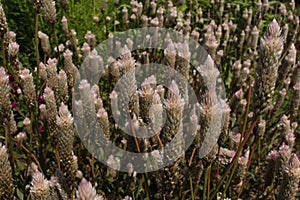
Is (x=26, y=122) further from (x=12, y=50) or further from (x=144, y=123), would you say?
(x=144, y=123)

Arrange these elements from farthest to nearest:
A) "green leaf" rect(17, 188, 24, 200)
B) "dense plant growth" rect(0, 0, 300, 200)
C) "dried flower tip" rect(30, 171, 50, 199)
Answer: "green leaf" rect(17, 188, 24, 200), "dense plant growth" rect(0, 0, 300, 200), "dried flower tip" rect(30, 171, 50, 199)

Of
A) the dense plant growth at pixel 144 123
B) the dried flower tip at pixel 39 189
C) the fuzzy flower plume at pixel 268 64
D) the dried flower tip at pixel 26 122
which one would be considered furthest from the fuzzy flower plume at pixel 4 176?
the fuzzy flower plume at pixel 268 64

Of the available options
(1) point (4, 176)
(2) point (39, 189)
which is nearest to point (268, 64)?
(2) point (39, 189)

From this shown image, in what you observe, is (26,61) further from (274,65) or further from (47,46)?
(274,65)

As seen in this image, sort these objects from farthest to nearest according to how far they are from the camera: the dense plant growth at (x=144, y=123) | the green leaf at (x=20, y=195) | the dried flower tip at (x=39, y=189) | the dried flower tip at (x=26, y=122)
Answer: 1. the dried flower tip at (x=26, y=122)
2. the green leaf at (x=20, y=195)
3. the dense plant growth at (x=144, y=123)
4. the dried flower tip at (x=39, y=189)

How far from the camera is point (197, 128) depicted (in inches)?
66.2

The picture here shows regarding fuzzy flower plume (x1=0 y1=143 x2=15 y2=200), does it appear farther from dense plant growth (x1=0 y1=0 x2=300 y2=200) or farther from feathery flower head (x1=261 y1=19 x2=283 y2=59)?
feathery flower head (x1=261 y1=19 x2=283 y2=59)

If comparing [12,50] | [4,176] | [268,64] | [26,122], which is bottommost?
[26,122]

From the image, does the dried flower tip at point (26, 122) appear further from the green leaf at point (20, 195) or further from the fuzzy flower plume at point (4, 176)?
the fuzzy flower plume at point (4, 176)

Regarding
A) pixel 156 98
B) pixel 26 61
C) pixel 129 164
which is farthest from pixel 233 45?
pixel 156 98

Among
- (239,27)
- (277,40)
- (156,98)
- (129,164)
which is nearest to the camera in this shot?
(277,40)

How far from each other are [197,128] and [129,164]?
0.38 m

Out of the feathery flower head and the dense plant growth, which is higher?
the feathery flower head

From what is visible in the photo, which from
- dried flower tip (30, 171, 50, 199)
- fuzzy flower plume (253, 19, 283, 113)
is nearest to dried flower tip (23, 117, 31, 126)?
dried flower tip (30, 171, 50, 199)
